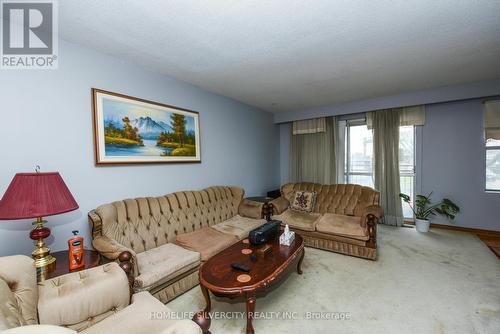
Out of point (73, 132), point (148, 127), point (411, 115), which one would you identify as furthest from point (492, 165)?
point (73, 132)

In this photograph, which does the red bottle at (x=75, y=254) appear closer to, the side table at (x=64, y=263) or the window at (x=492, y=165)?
the side table at (x=64, y=263)

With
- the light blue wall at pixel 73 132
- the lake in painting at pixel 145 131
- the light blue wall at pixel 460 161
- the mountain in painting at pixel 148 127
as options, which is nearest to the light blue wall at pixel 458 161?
the light blue wall at pixel 460 161

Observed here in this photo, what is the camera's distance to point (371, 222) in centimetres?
291

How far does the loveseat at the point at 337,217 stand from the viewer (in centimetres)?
290

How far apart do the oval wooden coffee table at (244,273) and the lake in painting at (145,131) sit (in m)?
1.62

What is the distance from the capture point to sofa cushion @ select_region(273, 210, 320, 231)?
3.28m

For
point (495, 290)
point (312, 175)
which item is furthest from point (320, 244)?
point (312, 175)

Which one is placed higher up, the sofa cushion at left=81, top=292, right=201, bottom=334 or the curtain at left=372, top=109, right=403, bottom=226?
the curtain at left=372, top=109, right=403, bottom=226

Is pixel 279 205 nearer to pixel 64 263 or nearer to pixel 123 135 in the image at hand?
pixel 123 135

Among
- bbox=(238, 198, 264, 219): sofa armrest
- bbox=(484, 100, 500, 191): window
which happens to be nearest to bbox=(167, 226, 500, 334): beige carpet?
bbox=(238, 198, 264, 219): sofa armrest

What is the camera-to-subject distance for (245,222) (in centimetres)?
318

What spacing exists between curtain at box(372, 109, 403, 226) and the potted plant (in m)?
0.25

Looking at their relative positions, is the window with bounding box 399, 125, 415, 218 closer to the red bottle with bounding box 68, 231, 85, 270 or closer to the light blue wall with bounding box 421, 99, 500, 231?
the light blue wall with bounding box 421, 99, 500, 231

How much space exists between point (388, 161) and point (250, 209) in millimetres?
3005
